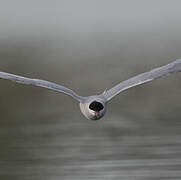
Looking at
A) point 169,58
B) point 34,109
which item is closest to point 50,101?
point 34,109

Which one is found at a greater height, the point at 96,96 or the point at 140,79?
the point at 140,79

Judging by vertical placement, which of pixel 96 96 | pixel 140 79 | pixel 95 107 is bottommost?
pixel 95 107

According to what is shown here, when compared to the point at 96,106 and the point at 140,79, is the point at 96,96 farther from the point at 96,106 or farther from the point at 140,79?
the point at 140,79

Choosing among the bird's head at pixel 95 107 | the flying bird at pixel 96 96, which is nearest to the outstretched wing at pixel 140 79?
the flying bird at pixel 96 96

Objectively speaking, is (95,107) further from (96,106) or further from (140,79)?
(140,79)

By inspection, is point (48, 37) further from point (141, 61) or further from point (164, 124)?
point (164, 124)

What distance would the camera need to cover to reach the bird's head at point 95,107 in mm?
15117

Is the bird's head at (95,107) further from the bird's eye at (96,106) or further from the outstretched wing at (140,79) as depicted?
the outstretched wing at (140,79)

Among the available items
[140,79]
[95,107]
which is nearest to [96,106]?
[95,107]

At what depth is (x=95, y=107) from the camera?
15.1 metres

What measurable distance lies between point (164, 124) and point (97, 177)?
3.02m

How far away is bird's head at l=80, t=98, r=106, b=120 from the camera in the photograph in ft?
49.6

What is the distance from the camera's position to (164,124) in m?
19.0

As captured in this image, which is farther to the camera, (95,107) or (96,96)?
(96,96)
